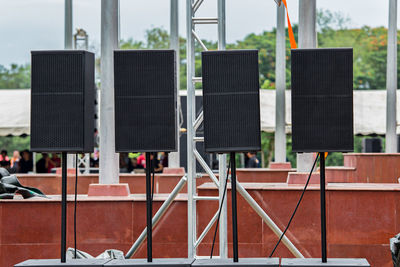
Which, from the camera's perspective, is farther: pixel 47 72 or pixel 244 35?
pixel 244 35

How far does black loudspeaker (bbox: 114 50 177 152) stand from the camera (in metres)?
6.41

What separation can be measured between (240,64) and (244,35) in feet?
150

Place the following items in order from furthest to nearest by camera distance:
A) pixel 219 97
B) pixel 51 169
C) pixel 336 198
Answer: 1. pixel 51 169
2. pixel 336 198
3. pixel 219 97

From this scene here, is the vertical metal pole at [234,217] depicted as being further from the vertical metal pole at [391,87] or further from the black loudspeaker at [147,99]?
the vertical metal pole at [391,87]

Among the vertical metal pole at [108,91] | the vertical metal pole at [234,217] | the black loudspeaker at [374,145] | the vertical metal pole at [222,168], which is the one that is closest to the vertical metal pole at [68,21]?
the vertical metal pole at [108,91]

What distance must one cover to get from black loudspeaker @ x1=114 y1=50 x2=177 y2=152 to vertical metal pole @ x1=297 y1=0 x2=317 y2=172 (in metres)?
4.00

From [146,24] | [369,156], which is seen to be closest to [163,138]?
[369,156]

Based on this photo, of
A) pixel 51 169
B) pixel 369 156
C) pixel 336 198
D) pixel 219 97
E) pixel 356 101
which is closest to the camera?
pixel 219 97

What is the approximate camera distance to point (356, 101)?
23.5m

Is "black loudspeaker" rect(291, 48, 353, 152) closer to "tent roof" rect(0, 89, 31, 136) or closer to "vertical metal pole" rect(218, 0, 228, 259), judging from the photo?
"vertical metal pole" rect(218, 0, 228, 259)

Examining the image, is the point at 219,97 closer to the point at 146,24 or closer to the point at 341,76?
the point at 341,76

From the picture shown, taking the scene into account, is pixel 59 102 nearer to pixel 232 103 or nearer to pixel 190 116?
pixel 232 103

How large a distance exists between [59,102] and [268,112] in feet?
54.3

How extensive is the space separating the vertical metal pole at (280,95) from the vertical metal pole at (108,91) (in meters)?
8.52
